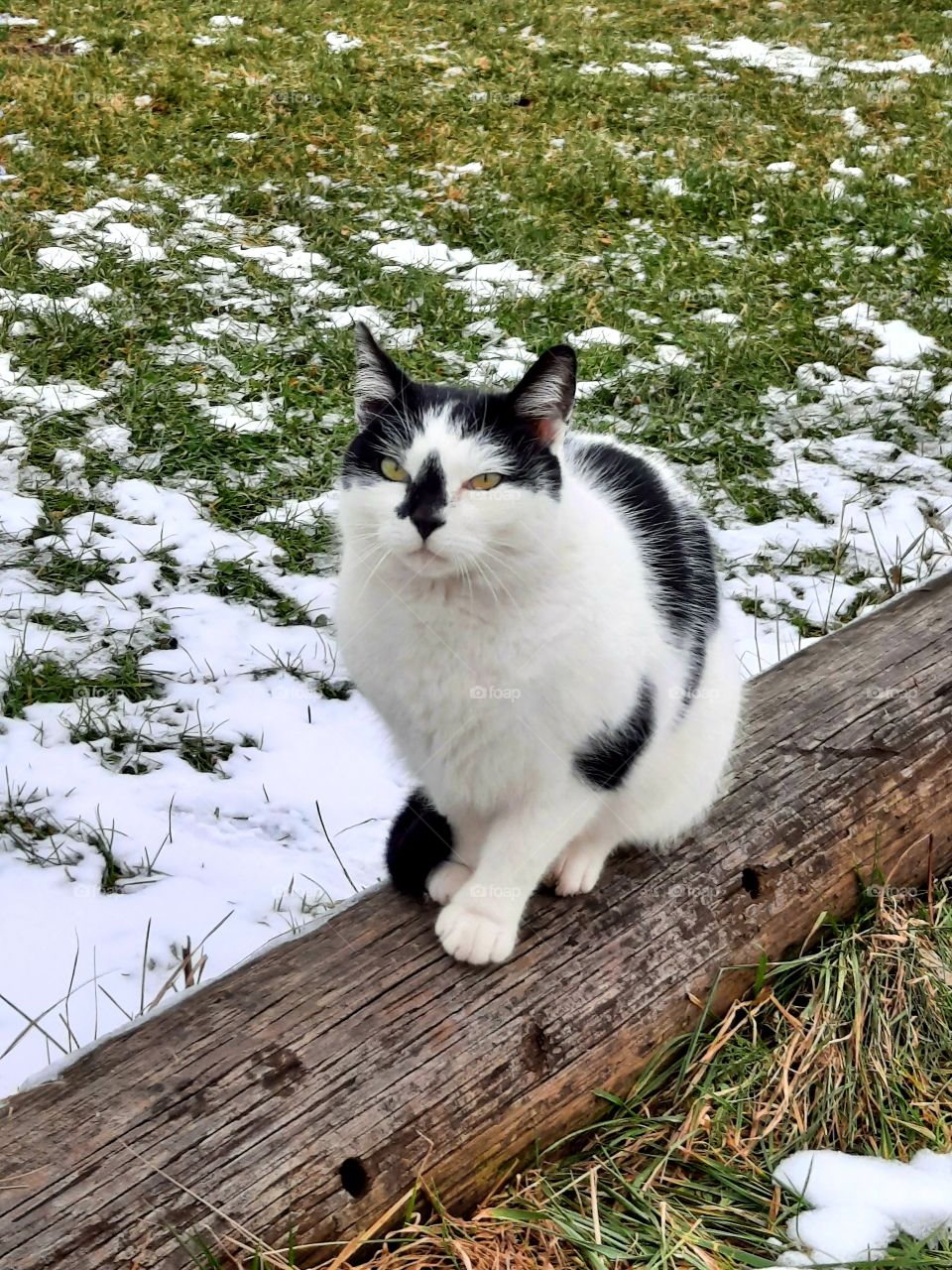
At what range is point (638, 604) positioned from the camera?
6.02 ft

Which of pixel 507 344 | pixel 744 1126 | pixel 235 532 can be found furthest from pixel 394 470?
pixel 507 344

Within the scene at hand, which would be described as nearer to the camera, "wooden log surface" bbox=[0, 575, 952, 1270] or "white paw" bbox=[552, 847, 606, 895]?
"wooden log surface" bbox=[0, 575, 952, 1270]

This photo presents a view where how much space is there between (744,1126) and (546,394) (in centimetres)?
114

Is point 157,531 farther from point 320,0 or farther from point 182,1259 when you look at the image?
point 320,0

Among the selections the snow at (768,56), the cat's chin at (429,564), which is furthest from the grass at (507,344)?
the cat's chin at (429,564)

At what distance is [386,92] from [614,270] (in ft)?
7.36

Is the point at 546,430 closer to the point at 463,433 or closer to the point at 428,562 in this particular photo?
the point at 463,433

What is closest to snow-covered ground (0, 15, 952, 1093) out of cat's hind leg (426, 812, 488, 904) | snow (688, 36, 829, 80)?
cat's hind leg (426, 812, 488, 904)

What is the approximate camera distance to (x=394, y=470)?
168 centimetres

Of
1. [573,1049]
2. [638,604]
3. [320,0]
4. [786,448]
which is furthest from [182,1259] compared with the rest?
[320,0]

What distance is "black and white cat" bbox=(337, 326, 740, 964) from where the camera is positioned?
5.41 feet

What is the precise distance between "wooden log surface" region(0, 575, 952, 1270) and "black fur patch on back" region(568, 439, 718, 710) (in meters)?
0.30

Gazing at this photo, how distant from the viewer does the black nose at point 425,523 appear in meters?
1.57

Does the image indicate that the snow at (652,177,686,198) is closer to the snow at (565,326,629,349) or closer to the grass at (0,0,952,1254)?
the grass at (0,0,952,1254)
